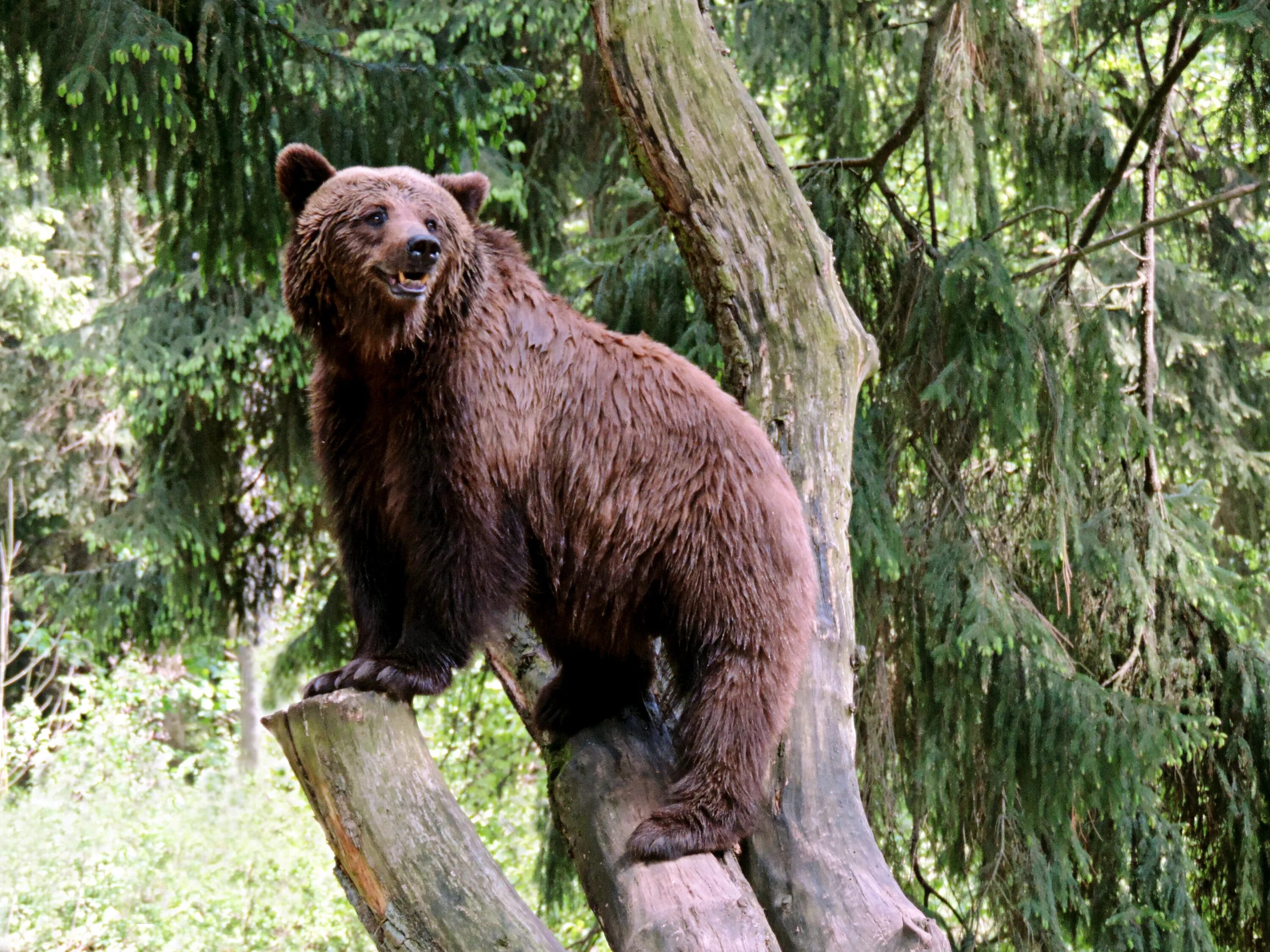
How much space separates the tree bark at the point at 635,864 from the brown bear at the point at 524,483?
11 centimetres

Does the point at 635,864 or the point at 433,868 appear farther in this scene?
the point at 635,864

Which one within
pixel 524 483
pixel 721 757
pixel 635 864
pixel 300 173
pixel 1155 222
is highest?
pixel 300 173

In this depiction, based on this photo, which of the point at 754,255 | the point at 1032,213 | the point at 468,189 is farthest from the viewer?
the point at 1032,213

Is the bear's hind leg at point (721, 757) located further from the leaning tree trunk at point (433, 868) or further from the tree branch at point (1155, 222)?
the tree branch at point (1155, 222)

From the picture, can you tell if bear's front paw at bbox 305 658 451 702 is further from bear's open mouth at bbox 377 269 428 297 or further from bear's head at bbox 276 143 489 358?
bear's open mouth at bbox 377 269 428 297

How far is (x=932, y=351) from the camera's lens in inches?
208

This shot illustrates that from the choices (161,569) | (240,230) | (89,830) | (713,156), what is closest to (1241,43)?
(713,156)

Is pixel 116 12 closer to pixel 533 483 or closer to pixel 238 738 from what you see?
pixel 533 483

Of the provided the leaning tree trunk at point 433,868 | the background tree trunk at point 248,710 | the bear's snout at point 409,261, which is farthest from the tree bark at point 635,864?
the background tree trunk at point 248,710

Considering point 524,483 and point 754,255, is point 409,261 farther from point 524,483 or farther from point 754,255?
point 754,255

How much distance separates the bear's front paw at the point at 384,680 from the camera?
3.07 metres

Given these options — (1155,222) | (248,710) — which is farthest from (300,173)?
(248,710)

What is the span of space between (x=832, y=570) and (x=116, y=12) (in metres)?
3.10

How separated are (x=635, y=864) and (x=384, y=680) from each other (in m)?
0.82
